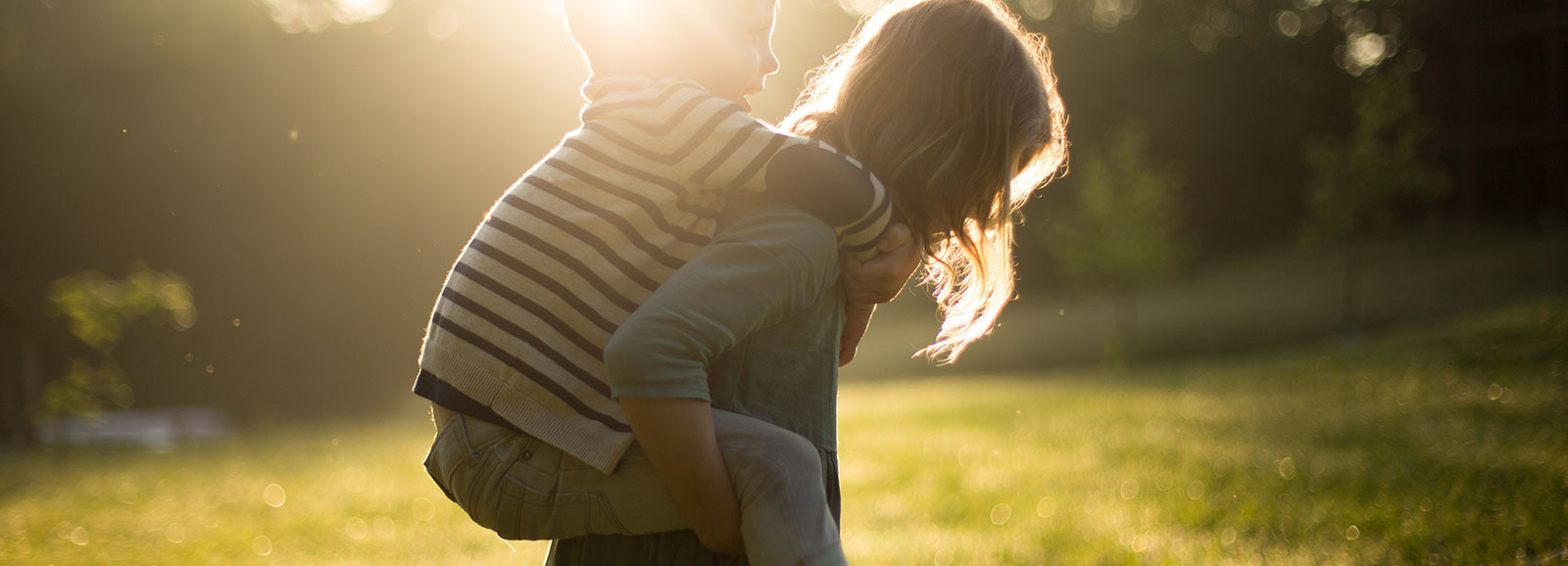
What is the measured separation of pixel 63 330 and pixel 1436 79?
3667cm

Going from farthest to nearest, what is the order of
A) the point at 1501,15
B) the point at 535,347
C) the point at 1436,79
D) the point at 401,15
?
the point at 1436,79
the point at 1501,15
the point at 401,15
the point at 535,347

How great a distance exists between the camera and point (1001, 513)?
22.0 feet

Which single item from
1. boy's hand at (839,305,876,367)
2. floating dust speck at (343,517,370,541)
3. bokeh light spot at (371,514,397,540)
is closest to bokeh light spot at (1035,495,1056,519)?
bokeh light spot at (371,514,397,540)

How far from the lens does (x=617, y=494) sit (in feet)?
4.91

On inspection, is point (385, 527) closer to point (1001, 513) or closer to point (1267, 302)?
point (1001, 513)

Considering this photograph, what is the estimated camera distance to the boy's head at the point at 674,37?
1.63m

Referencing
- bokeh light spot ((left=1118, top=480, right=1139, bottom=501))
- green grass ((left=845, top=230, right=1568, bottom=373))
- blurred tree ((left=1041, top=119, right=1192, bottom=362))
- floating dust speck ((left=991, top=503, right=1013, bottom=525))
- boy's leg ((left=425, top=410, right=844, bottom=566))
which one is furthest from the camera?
green grass ((left=845, top=230, right=1568, bottom=373))

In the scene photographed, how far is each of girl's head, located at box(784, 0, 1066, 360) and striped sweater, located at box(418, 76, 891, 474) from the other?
19 centimetres

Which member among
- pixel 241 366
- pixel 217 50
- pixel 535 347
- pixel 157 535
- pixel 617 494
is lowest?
pixel 241 366

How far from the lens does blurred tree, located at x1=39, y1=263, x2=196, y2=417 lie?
14.9 meters

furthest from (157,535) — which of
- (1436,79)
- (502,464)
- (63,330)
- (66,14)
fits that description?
(1436,79)

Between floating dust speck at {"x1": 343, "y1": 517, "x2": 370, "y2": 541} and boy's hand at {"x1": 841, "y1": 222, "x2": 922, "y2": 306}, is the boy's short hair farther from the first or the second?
floating dust speck at {"x1": 343, "y1": 517, "x2": 370, "y2": 541}

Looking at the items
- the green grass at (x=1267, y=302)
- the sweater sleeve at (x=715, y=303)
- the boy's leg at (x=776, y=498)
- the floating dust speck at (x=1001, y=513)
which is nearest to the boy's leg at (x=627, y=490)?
the boy's leg at (x=776, y=498)

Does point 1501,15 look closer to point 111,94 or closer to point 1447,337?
point 1447,337
